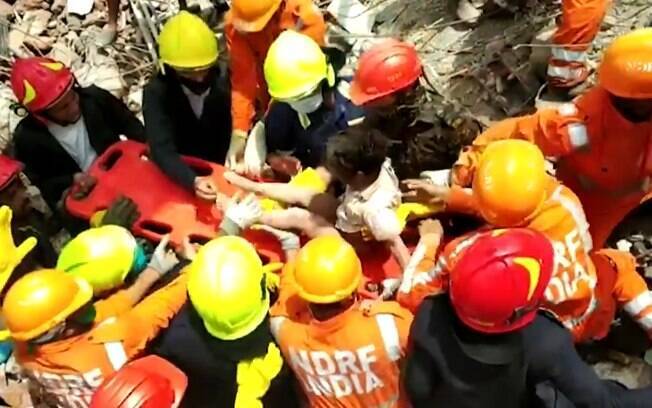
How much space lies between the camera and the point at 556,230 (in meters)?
3.89

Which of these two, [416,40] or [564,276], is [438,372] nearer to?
[564,276]

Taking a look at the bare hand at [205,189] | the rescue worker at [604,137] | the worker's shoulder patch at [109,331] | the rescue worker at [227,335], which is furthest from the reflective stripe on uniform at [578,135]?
the worker's shoulder patch at [109,331]

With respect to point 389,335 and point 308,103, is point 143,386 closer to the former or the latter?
point 389,335

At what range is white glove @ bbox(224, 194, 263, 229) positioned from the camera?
4.79 meters

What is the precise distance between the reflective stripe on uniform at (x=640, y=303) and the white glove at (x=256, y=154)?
1964 mm

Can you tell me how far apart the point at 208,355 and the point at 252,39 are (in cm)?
197

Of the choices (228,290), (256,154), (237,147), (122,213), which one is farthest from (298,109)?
(228,290)

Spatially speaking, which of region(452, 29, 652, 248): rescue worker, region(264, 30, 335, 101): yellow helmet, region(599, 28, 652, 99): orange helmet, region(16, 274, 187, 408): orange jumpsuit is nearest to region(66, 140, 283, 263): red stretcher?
region(264, 30, 335, 101): yellow helmet

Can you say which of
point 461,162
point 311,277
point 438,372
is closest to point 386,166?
point 461,162

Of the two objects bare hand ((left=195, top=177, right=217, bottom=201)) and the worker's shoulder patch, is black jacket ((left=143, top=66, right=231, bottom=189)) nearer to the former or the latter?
bare hand ((left=195, top=177, right=217, bottom=201))

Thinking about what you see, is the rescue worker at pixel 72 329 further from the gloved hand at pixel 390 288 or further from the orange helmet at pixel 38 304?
the gloved hand at pixel 390 288

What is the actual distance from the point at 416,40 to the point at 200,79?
4.99 feet

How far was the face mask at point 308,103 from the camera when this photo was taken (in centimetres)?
488

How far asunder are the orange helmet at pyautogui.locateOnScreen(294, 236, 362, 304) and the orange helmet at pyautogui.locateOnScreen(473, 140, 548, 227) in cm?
52
